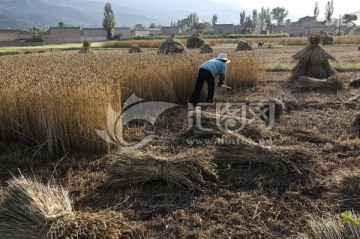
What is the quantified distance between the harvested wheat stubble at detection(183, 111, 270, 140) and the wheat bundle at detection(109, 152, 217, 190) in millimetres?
1432

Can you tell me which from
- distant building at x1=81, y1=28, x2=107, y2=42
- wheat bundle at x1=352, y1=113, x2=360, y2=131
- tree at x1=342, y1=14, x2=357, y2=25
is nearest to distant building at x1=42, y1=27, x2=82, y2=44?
distant building at x1=81, y1=28, x2=107, y2=42

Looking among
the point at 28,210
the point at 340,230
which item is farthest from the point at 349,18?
the point at 28,210

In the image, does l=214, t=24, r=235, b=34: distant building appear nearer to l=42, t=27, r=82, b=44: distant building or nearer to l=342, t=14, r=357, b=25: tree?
l=342, t=14, r=357, b=25: tree

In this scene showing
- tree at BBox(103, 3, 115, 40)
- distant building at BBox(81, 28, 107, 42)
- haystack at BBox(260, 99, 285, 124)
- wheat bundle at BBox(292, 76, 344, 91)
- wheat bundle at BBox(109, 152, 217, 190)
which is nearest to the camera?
wheat bundle at BBox(109, 152, 217, 190)

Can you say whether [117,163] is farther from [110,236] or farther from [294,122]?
[294,122]

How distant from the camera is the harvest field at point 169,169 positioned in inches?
130

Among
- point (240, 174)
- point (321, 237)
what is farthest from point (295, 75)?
point (321, 237)

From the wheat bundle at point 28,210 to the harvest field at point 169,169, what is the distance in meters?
0.04

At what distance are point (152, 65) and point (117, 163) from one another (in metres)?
3.79

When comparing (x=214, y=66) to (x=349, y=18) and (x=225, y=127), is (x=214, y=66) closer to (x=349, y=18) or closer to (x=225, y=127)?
(x=225, y=127)

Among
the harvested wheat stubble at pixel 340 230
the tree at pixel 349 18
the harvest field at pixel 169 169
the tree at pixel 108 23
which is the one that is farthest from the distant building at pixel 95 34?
the harvested wheat stubble at pixel 340 230

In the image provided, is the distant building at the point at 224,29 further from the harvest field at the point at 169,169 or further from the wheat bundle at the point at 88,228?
the wheat bundle at the point at 88,228

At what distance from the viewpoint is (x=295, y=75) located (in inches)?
432

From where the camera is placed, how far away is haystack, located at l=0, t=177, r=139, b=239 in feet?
8.82
